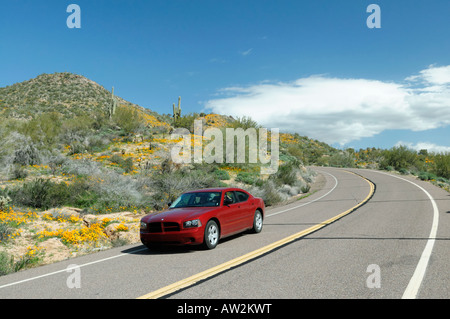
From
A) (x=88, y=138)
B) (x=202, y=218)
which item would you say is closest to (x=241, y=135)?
(x=88, y=138)

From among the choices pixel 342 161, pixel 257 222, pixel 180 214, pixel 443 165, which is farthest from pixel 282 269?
pixel 342 161

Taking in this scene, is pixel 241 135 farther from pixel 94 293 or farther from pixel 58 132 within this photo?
pixel 94 293

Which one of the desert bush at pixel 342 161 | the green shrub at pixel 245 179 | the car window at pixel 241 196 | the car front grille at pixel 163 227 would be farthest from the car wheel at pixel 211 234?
the desert bush at pixel 342 161

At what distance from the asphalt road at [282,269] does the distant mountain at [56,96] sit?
4714cm

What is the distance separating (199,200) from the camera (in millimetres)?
9859

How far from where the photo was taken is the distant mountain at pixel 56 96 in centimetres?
5519

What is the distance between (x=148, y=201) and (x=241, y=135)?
55.1 feet

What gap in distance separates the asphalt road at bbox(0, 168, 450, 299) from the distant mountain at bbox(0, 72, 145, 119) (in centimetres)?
4714

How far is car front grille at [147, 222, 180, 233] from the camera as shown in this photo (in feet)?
27.5

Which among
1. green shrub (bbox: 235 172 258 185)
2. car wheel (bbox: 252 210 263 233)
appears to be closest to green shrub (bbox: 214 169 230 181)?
green shrub (bbox: 235 172 258 185)

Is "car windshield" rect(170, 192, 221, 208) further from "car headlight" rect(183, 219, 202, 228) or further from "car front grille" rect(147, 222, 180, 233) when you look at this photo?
"car front grille" rect(147, 222, 180, 233)

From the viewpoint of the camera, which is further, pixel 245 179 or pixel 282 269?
pixel 245 179

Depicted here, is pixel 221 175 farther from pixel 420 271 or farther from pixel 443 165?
pixel 443 165

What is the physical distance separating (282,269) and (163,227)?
328cm
